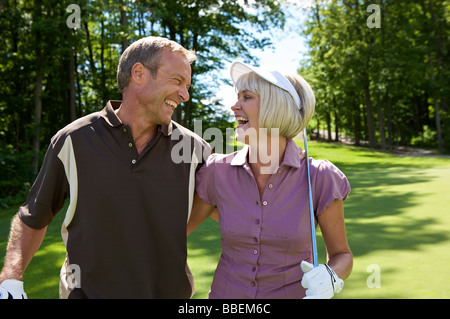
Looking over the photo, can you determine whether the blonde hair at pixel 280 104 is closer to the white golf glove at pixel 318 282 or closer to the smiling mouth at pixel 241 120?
the smiling mouth at pixel 241 120

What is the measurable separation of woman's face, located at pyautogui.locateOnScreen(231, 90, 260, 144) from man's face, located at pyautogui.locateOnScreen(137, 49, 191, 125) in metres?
0.35

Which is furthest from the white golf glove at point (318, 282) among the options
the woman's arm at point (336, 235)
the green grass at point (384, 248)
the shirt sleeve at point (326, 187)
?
the green grass at point (384, 248)

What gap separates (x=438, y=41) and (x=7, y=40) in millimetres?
25334

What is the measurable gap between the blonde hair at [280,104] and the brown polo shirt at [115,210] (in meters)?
0.52

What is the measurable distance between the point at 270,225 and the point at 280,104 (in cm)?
61

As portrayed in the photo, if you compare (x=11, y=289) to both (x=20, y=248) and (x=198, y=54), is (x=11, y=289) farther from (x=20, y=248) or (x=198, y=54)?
(x=198, y=54)

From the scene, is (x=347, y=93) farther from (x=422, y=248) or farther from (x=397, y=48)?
(x=422, y=248)

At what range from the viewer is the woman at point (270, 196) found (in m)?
2.24

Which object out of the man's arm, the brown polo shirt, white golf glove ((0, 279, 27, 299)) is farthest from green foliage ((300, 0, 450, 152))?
white golf glove ((0, 279, 27, 299))

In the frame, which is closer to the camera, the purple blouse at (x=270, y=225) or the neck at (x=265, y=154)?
the purple blouse at (x=270, y=225)

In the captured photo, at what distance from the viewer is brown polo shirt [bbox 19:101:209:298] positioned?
7.12 feet

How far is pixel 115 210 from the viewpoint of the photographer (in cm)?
219

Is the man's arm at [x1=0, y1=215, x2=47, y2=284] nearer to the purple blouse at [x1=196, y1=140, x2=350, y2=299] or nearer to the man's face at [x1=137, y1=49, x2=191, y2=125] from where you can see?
the man's face at [x1=137, y1=49, x2=191, y2=125]

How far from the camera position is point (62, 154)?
7.41ft
